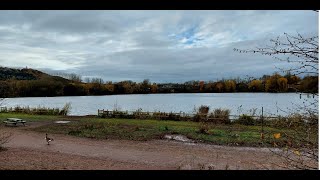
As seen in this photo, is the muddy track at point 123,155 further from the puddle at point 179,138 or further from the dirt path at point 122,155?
the puddle at point 179,138

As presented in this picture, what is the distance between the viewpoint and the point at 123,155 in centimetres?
883

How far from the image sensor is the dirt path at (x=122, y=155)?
7.36 meters

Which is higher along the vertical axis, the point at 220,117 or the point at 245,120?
the point at 220,117

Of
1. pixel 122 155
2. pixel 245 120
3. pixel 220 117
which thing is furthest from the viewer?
pixel 220 117

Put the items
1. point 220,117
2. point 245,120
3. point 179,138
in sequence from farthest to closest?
point 220,117 → point 245,120 → point 179,138

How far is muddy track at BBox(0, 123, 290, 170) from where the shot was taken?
289 inches

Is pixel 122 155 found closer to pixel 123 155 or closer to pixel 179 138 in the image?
pixel 123 155

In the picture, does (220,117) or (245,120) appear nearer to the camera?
(245,120)

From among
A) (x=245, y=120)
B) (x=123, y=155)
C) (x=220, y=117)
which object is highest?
(x=220, y=117)

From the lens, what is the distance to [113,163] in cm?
774

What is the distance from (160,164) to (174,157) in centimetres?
94

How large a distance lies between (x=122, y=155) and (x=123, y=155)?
1.0 inches

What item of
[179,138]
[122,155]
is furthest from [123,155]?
[179,138]

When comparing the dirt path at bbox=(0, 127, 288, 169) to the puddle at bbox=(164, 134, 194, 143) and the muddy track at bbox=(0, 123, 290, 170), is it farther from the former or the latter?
the puddle at bbox=(164, 134, 194, 143)
